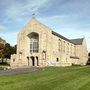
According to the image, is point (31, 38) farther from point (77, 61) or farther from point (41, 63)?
point (77, 61)

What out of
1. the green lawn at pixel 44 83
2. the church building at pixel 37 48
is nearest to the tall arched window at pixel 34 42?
the church building at pixel 37 48

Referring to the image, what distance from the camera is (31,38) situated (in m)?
68.0

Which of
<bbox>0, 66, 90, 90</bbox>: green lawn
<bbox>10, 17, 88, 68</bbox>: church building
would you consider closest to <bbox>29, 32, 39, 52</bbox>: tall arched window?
<bbox>10, 17, 88, 68</bbox>: church building

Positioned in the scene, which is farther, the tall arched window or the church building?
the tall arched window

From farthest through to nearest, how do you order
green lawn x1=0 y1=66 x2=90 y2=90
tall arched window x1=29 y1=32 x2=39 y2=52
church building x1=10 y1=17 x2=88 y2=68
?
tall arched window x1=29 y1=32 x2=39 y2=52, church building x1=10 y1=17 x2=88 y2=68, green lawn x1=0 y1=66 x2=90 y2=90

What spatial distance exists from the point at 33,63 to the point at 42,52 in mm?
5425

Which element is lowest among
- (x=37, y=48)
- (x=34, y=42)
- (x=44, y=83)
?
(x=44, y=83)

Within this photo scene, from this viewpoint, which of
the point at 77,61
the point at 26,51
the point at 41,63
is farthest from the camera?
the point at 77,61

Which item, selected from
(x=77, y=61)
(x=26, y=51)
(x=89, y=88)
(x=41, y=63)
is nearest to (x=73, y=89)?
(x=89, y=88)

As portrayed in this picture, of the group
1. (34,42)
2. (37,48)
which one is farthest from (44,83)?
(34,42)

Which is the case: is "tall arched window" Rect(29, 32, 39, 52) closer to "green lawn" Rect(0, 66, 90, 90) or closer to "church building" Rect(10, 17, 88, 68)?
"church building" Rect(10, 17, 88, 68)

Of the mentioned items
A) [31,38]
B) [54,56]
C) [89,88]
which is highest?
[31,38]

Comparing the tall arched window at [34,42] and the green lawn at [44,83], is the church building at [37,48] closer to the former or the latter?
the tall arched window at [34,42]

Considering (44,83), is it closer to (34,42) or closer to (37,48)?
(37,48)
